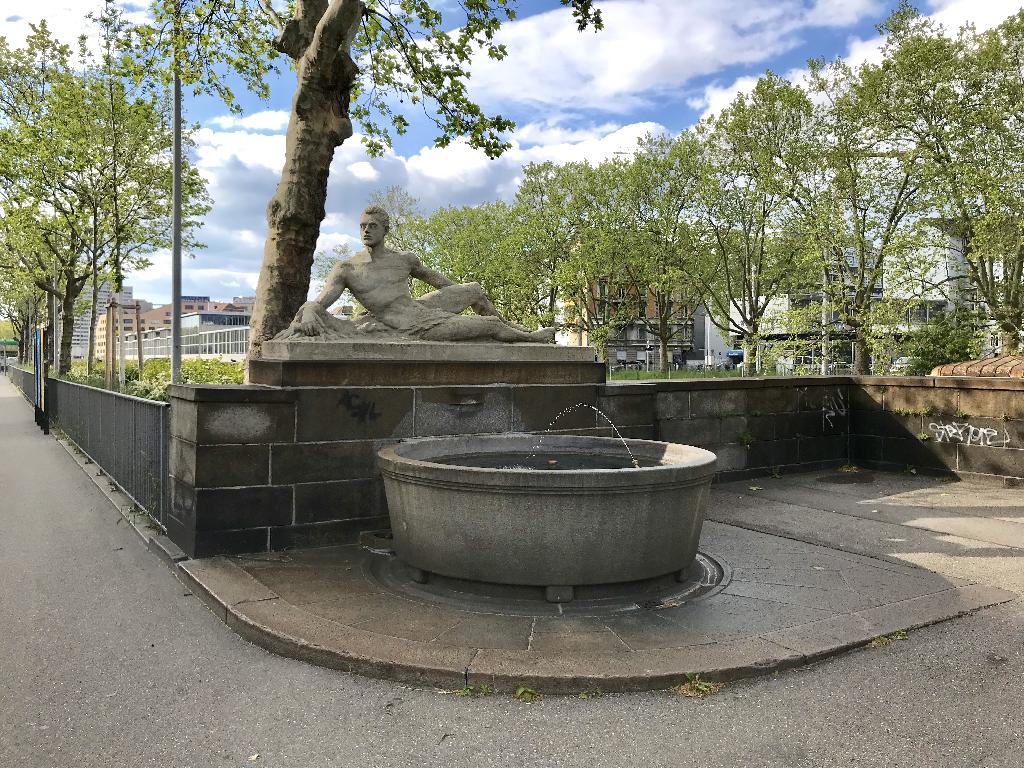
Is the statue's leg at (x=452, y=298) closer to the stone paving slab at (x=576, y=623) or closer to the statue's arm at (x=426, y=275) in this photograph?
the statue's arm at (x=426, y=275)

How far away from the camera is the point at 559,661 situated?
3.87 metres

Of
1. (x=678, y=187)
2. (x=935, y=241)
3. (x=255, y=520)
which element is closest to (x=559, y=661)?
(x=255, y=520)

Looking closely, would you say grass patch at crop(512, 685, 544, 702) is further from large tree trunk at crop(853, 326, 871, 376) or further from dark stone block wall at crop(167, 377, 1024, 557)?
large tree trunk at crop(853, 326, 871, 376)

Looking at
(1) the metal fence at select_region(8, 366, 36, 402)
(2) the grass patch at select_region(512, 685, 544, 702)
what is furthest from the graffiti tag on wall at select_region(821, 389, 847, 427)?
(1) the metal fence at select_region(8, 366, 36, 402)

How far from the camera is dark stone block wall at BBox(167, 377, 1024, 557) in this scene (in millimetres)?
6090

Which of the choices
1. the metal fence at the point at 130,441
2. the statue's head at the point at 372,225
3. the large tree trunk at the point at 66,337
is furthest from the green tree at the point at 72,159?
the statue's head at the point at 372,225

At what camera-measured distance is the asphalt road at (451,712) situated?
10.3 ft

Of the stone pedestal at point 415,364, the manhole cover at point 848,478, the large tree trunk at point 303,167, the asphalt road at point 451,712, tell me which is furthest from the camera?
the large tree trunk at point 303,167

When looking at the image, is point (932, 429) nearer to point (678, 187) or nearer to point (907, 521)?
point (907, 521)

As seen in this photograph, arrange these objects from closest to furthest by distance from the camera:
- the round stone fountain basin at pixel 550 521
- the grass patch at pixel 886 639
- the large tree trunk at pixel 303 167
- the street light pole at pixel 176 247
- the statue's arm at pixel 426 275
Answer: the grass patch at pixel 886 639 < the round stone fountain basin at pixel 550 521 < the statue's arm at pixel 426 275 < the large tree trunk at pixel 303 167 < the street light pole at pixel 176 247

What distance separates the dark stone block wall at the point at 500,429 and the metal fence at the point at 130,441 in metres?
0.62

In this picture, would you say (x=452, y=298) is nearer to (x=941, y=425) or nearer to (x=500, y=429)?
(x=500, y=429)

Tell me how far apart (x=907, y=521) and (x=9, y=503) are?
10431 millimetres

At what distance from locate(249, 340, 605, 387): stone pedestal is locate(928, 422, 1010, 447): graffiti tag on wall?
566cm
